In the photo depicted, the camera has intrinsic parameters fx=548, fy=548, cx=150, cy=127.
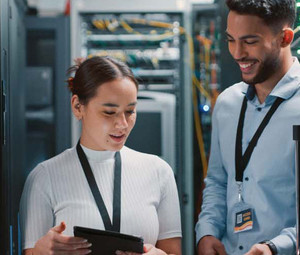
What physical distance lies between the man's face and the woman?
1.27 feet

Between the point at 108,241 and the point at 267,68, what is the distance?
0.75 m

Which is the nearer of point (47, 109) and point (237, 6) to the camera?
point (237, 6)

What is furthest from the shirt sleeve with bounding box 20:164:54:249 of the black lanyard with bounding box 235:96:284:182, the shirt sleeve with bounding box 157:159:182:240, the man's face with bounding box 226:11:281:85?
the man's face with bounding box 226:11:281:85

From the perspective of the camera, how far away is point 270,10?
1767mm

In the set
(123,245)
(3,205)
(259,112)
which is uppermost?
(259,112)

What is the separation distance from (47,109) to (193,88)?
1007 mm

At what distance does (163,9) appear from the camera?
11.7 ft

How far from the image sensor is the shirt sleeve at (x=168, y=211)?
1894mm

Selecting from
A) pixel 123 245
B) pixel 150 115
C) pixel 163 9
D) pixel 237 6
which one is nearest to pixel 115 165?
pixel 123 245

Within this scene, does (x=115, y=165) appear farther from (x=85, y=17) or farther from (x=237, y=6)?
(x=85, y=17)

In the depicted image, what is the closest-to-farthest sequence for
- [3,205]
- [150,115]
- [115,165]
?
[3,205]
[115,165]
[150,115]

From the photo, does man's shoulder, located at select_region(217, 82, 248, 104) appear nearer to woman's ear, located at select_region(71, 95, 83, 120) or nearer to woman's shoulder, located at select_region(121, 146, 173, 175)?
woman's shoulder, located at select_region(121, 146, 173, 175)

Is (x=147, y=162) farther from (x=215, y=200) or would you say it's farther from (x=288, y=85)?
(x=288, y=85)

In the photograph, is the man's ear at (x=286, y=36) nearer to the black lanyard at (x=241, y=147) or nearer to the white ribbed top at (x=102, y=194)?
the black lanyard at (x=241, y=147)
